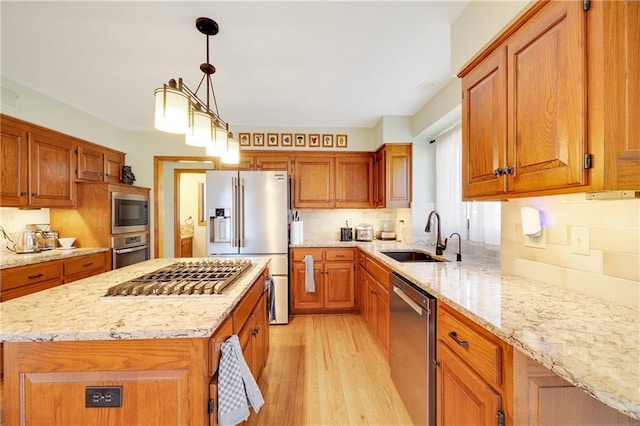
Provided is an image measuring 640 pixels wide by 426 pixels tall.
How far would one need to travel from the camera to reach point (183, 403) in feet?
3.08

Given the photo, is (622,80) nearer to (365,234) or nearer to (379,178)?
(379,178)

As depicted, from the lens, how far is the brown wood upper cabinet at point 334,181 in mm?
3662

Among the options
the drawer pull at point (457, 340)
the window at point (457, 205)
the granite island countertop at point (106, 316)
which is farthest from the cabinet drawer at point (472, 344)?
the window at point (457, 205)

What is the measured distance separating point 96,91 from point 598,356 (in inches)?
151

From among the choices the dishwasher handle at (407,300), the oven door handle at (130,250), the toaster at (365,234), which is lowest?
the dishwasher handle at (407,300)

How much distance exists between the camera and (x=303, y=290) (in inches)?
131

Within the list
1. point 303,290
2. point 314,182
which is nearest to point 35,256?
point 303,290

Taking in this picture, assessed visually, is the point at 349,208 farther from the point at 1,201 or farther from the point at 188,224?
the point at 188,224

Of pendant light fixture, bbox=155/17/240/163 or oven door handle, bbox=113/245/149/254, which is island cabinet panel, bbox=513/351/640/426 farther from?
oven door handle, bbox=113/245/149/254

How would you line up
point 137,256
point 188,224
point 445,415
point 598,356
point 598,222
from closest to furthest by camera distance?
point 598,356, point 598,222, point 445,415, point 137,256, point 188,224

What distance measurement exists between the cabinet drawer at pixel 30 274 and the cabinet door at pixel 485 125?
337 cm

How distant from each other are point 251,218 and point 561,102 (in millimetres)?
2821

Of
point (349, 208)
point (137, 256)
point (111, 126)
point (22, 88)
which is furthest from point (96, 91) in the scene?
point (349, 208)

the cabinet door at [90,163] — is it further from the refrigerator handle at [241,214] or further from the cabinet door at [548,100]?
the cabinet door at [548,100]
